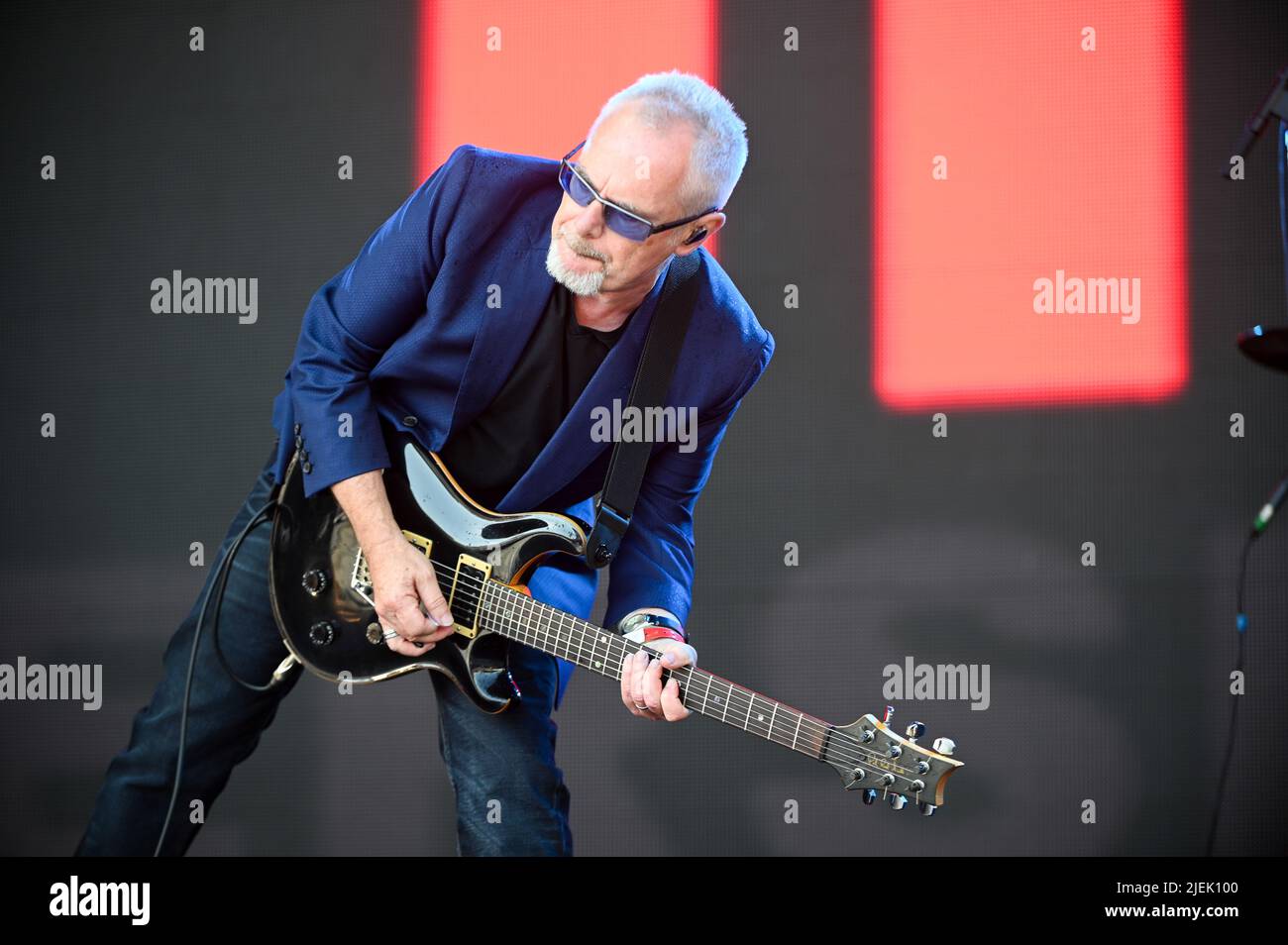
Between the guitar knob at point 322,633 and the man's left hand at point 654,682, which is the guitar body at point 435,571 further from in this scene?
the man's left hand at point 654,682

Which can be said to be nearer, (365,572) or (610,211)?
(610,211)

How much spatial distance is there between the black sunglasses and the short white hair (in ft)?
0.25

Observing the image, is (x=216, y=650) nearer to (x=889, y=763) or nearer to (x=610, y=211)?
(x=610, y=211)

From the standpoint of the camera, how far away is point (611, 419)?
2.76m

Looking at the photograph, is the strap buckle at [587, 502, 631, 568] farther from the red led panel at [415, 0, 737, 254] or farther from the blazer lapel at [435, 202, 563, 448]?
the red led panel at [415, 0, 737, 254]

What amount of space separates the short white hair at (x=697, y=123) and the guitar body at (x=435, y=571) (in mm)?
754

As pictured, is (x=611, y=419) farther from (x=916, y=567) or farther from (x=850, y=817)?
(x=850, y=817)

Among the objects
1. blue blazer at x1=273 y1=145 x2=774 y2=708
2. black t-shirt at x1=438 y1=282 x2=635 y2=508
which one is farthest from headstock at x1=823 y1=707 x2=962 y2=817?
black t-shirt at x1=438 y1=282 x2=635 y2=508

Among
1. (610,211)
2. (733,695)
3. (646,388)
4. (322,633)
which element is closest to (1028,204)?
(646,388)

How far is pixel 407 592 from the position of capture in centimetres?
255

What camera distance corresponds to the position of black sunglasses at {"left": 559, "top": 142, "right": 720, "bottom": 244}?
8.20 ft

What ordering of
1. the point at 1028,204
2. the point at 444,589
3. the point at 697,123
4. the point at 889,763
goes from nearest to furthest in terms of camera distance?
the point at 889,763, the point at 697,123, the point at 444,589, the point at 1028,204

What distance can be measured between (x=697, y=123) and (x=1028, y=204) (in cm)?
154

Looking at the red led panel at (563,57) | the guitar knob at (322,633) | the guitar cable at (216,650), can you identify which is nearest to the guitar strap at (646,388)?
the guitar knob at (322,633)
